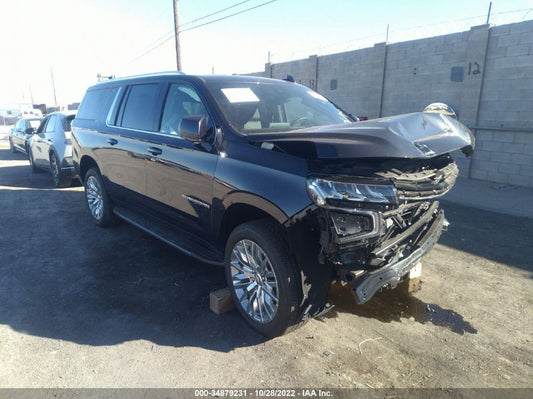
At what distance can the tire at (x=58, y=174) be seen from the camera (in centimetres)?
839

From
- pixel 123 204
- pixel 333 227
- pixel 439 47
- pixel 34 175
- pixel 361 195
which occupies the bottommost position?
pixel 34 175

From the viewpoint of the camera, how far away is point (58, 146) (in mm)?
8305

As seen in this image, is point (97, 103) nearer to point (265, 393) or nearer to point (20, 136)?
point (265, 393)

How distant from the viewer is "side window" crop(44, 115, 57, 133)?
8710 mm

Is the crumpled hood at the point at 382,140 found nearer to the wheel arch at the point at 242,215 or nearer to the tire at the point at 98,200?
the wheel arch at the point at 242,215

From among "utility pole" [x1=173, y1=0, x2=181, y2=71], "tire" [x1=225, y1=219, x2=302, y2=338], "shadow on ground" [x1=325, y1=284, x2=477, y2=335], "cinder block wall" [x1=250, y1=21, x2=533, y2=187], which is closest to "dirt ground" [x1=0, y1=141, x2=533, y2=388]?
"shadow on ground" [x1=325, y1=284, x2=477, y2=335]

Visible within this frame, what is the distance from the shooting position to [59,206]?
714 cm

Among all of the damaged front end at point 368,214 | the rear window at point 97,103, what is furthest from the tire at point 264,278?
the rear window at point 97,103

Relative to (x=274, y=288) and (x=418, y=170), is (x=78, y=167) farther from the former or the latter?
(x=418, y=170)

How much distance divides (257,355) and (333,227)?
117 cm

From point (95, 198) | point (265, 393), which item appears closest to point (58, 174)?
point (95, 198)

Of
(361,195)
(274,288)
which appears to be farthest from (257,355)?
(361,195)

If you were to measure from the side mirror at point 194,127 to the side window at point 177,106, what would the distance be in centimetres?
42

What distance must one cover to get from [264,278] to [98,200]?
3.78 m
